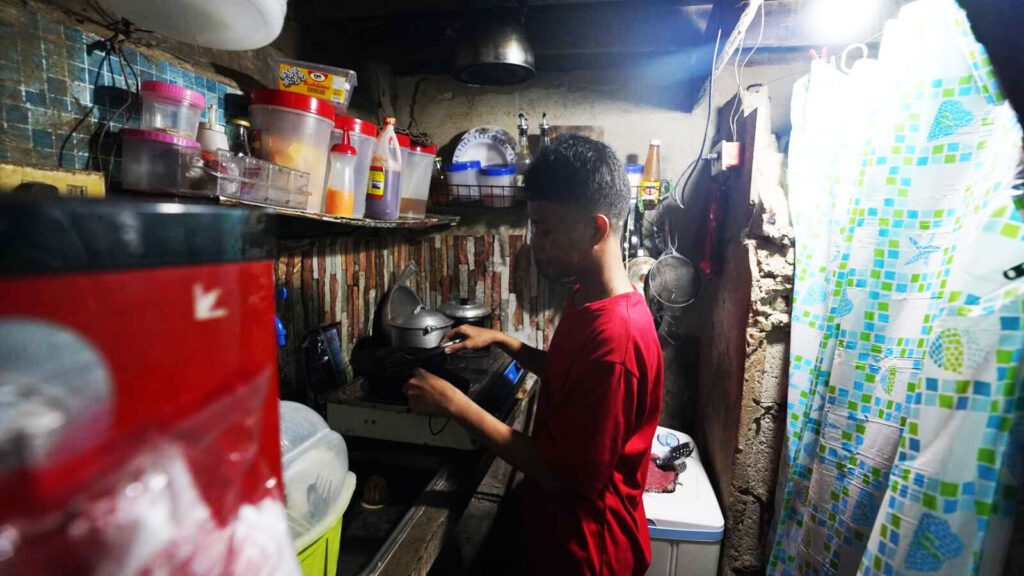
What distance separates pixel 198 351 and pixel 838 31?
270 cm

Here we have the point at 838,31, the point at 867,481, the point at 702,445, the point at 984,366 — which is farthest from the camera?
the point at 702,445

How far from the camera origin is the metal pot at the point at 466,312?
6.97 ft

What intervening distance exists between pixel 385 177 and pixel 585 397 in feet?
3.65

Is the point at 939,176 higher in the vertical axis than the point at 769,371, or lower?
higher

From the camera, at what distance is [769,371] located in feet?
5.89

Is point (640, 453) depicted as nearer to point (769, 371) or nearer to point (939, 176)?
point (769, 371)

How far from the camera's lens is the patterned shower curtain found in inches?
38.7

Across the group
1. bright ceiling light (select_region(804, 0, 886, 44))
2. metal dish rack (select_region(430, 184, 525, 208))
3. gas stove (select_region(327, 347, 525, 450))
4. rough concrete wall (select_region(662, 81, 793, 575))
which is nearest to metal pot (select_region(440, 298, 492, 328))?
gas stove (select_region(327, 347, 525, 450))

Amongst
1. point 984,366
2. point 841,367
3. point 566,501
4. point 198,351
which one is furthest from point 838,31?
point 198,351

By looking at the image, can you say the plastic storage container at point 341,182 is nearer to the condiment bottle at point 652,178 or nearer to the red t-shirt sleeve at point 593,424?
the red t-shirt sleeve at point 593,424

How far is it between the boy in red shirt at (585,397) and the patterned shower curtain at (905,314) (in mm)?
656

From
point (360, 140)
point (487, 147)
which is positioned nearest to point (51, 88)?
point (360, 140)

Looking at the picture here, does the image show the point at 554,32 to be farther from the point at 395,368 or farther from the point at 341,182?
the point at 395,368

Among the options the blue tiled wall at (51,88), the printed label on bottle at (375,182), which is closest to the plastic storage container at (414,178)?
the printed label on bottle at (375,182)
